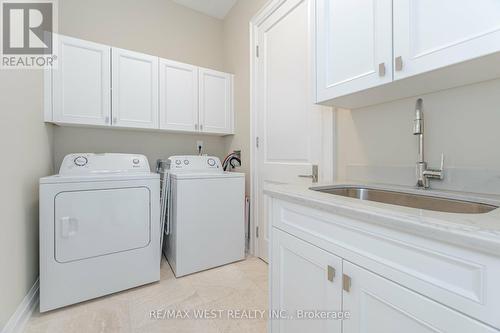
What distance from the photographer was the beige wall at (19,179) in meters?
1.27

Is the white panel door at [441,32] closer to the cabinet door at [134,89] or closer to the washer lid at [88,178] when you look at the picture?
the washer lid at [88,178]

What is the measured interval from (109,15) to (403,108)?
9.41 feet

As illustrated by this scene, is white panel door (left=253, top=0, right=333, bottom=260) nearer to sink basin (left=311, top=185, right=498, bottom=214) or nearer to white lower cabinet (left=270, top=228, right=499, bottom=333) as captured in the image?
sink basin (left=311, top=185, right=498, bottom=214)

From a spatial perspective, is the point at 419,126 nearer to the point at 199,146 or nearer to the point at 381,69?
the point at 381,69

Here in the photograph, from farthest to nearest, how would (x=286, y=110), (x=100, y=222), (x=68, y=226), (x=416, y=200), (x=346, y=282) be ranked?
(x=286, y=110) → (x=100, y=222) → (x=68, y=226) → (x=416, y=200) → (x=346, y=282)

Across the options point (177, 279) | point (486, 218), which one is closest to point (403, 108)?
point (486, 218)

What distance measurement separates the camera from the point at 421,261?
0.56 m

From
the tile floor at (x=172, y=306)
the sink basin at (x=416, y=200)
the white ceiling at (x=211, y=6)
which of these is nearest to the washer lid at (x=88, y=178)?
the tile floor at (x=172, y=306)

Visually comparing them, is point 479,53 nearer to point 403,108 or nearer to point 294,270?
point 403,108

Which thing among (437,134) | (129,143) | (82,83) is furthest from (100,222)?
(437,134)

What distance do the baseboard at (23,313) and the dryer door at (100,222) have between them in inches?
11.7

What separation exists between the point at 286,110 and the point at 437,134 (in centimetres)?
111

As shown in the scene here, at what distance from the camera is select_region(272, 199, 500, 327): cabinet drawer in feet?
1.50

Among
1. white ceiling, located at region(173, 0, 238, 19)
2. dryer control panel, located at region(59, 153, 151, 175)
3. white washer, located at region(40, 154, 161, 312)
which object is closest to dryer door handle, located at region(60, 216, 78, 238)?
white washer, located at region(40, 154, 161, 312)
